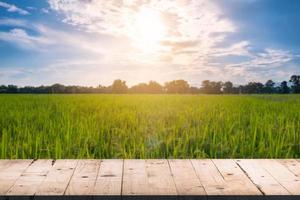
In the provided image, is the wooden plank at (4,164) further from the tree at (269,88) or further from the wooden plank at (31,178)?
the tree at (269,88)

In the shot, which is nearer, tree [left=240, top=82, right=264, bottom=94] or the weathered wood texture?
the weathered wood texture

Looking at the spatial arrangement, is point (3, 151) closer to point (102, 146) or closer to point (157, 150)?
point (102, 146)

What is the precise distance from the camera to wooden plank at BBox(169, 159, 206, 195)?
7.69ft

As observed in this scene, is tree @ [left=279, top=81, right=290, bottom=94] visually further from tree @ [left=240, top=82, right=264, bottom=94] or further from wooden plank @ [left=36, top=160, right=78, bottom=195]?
wooden plank @ [left=36, top=160, right=78, bottom=195]

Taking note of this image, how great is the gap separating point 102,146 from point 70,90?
36501 mm

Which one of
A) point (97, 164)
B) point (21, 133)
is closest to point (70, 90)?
point (21, 133)

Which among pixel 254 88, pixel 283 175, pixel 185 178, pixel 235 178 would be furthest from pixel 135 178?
pixel 254 88

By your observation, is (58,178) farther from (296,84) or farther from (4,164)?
(296,84)

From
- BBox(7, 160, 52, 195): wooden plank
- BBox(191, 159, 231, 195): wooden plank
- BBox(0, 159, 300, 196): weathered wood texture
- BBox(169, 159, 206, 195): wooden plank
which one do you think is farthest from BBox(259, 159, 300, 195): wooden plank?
BBox(7, 160, 52, 195): wooden plank

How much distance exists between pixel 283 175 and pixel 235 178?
0.34 meters

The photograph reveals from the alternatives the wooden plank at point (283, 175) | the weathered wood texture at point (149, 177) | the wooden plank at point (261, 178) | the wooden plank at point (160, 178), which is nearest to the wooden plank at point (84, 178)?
the weathered wood texture at point (149, 177)

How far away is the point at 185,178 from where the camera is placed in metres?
2.59

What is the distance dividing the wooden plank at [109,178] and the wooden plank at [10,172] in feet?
1.71

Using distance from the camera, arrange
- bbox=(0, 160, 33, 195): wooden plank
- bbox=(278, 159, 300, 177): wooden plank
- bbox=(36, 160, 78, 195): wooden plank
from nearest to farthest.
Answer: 1. bbox=(36, 160, 78, 195): wooden plank
2. bbox=(0, 160, 33, 195): wooden plank
3. bbox=(278, 159, 300, 177): wooden plank
